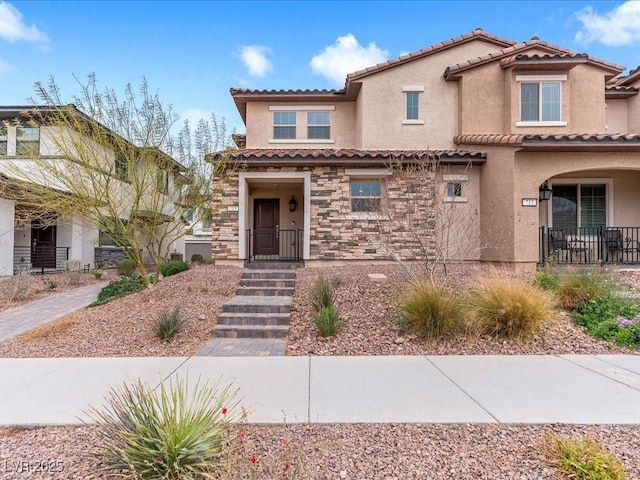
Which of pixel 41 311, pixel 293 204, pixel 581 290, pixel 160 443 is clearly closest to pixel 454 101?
pixel 293 204

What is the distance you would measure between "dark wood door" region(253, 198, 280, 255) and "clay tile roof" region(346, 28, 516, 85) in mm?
5997

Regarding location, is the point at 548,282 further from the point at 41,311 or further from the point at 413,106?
the point at 41,311

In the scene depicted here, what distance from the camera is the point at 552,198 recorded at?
1410cm

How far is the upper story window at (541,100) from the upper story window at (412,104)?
355 cm

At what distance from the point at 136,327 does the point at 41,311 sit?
15.2ft

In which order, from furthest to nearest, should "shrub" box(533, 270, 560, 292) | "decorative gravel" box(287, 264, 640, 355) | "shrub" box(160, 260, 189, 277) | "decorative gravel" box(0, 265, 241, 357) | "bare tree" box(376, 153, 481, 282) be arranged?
"shrub" box(160, 260, 189, 277) → "bare tree" box(376, 153, 481, 282) → "shrub" box(533, 270, 560, 292) → "decorative gravel" box(0, 265, 241, 357) → "decorative gravel" box(287, 264, 640, 355)

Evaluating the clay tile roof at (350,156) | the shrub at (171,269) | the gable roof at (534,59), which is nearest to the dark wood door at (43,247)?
the shrub at (171,269)

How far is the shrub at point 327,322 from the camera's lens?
7.07 metres

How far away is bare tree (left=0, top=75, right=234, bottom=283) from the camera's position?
30.3 ft

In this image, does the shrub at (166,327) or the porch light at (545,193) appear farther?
the porch light at (545,193)

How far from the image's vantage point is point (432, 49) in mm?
14758

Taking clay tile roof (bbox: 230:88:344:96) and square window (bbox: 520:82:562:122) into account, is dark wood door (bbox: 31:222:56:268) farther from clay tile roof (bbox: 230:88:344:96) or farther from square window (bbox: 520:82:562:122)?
square window (bbox: 520:82:562:122)

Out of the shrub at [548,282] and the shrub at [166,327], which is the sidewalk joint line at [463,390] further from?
the shrub at [166,327]

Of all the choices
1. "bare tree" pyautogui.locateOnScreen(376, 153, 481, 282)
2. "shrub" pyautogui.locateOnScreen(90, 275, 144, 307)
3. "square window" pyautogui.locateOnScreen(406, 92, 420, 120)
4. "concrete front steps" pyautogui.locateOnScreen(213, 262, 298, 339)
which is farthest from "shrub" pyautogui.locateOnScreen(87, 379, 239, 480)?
"square window" pyautogui.locateOnScreen(406, 92, 420, 120)
